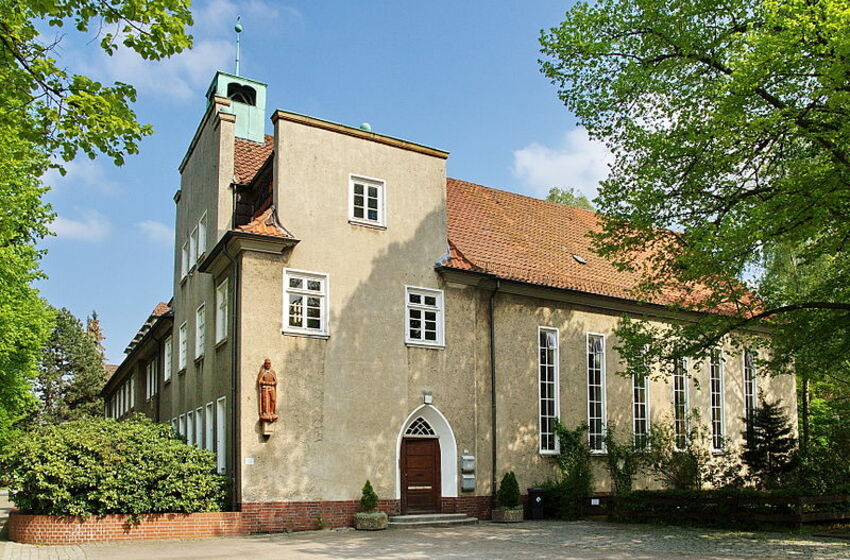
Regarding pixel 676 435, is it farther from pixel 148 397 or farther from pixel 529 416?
pixel 148 397

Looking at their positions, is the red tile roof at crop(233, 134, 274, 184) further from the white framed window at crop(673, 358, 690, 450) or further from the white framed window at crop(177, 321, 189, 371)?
the white framed window at crop(673, 358, 690, 450)

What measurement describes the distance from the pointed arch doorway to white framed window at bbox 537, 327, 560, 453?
3126 mm

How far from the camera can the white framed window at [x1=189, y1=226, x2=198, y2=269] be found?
2444 centimetres

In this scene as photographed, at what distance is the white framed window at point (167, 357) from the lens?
1091 inches

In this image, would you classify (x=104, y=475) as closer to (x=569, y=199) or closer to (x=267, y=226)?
(x=267, y=226)

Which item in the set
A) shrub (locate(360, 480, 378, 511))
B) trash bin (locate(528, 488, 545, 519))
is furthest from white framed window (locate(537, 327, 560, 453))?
shrub (locate(360, 480, 378, 511))

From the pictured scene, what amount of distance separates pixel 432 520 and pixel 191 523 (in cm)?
566

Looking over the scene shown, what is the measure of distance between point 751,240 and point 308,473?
34.7 feet

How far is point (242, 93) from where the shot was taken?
2602 cm

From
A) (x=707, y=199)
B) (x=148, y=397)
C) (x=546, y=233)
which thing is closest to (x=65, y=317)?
(x=148, y=397)

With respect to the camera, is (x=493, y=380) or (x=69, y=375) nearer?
(x=493, y=380)

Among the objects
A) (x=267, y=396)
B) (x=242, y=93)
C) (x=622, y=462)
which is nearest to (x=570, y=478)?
(x=622, y=462)

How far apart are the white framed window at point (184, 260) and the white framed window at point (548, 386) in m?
11.3

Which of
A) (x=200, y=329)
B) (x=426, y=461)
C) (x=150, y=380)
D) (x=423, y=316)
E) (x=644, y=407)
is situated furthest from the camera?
(x=150, y=380)
